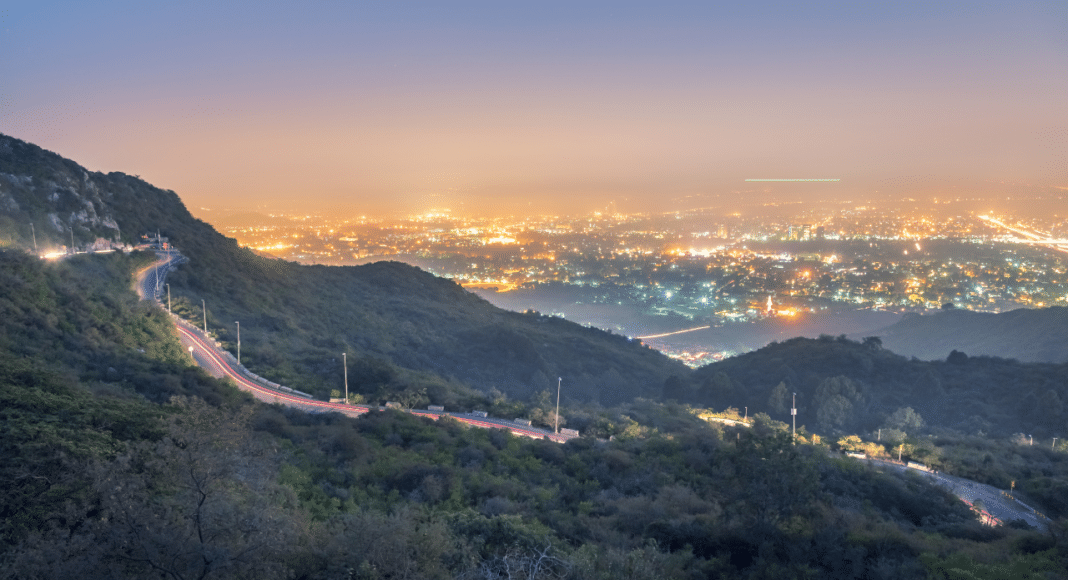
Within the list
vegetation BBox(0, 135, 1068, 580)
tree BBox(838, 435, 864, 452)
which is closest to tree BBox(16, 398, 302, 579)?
vegetation BBox(0, 135, 1068, 580)

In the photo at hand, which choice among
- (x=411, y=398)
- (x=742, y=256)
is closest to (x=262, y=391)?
(x=411, y=398)

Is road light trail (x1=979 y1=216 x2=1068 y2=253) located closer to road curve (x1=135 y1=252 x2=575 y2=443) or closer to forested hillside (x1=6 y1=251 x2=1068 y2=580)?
forested hillside (x1=6 y1=251 x2=1068 y2=580)

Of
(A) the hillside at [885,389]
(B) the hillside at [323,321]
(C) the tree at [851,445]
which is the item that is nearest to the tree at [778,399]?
(A) the hillside at [885,389]

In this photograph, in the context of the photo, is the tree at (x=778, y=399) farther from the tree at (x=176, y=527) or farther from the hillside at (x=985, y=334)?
the tree at (x=176, y=527)

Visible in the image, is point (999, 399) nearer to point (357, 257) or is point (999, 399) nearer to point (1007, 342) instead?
point (1007, 342)

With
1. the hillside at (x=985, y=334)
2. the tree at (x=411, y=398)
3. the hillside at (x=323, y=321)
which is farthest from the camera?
the hillside at (x=985, y=334)

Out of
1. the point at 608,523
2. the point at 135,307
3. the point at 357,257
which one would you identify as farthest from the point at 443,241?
the point at 608,523
